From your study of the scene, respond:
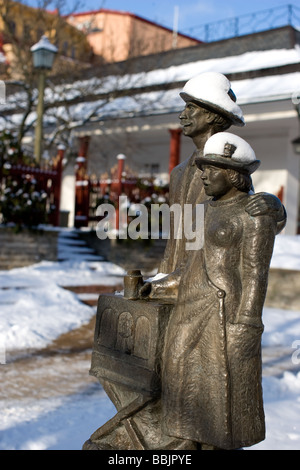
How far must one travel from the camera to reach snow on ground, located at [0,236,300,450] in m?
3.94

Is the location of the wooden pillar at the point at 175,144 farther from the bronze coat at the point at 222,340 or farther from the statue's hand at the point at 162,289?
the bronze coat at the point at 222,340

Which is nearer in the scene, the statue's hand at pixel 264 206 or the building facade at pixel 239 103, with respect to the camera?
the statue's hand at pixel 264 206

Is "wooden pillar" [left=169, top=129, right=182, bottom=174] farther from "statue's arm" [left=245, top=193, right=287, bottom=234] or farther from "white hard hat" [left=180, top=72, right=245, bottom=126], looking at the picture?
"statue's arm" [left=245, top=193, right=287, bottom=234]

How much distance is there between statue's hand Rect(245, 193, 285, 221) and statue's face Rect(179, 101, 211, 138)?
58 cm

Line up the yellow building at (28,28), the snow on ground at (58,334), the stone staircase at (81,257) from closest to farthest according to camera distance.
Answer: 1. the snow on ground at (58,334)
2. the stone staircase at (81,257)
3. the yellow building at (28,28)

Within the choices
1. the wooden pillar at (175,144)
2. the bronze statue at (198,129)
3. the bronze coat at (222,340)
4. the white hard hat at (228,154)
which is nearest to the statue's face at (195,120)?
the bronze statue at (198,129)

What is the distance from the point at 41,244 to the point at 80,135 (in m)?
7.71

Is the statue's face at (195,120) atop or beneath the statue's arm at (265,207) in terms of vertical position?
atop

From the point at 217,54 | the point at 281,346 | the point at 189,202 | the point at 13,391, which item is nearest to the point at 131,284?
the point at 189,202

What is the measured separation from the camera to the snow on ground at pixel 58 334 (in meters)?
3.94

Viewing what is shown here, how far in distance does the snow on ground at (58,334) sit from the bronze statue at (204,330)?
1174 mm

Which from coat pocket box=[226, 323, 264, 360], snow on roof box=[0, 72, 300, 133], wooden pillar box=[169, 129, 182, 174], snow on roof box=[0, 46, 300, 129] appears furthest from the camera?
wooden pillar box=[169, 129, 182, 174]

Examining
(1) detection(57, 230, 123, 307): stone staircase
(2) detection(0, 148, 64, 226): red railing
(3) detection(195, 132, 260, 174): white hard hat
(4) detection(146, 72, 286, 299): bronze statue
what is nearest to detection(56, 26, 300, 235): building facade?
(1) detection(57, 230, 123, 307): stone staircase

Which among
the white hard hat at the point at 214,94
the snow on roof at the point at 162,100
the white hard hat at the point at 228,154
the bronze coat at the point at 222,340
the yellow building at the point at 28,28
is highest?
the yellow building at the point at 28,28
